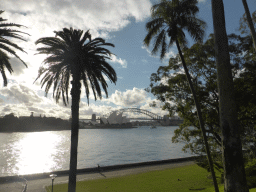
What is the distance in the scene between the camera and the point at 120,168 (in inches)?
1571

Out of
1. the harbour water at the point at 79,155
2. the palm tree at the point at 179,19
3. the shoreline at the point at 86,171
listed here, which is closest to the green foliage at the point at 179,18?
the palm tree at the point at 179,19

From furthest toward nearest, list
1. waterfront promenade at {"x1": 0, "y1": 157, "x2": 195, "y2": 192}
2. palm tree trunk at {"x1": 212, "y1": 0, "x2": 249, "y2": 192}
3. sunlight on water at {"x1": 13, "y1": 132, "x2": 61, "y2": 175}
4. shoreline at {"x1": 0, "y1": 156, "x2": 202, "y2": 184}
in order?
sunlight on water at {"x1": 13, "y1": 132, "x2": 61, "y2": 175}
shoreline at {"x1": 0, "y1": 156, "x2": 202, "y2": 184}
waterfront promenade at {"x1": 0, "y1": 157, "x2": 195, "y2": 192}
palm tree trunk at {"x1": 212, "y1": 0, "x2": 249, "y2": 192}

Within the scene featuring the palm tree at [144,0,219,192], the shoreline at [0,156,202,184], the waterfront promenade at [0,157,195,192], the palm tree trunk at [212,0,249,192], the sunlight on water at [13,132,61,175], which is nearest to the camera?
the palm tree trunk at [212,0,249,192]

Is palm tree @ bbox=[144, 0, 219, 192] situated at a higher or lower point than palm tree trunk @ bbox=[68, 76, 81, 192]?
higher

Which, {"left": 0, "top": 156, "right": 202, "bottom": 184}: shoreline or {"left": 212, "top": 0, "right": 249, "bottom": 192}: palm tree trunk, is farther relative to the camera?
{"left": 0, "top": 156, "right": 202, "bottom": 184}: shoreline

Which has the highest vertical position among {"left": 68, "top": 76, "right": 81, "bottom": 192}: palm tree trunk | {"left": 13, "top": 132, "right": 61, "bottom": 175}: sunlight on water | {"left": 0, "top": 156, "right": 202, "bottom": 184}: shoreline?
{"left": 68, "top": 76, "right": 81, "bottom": 192}: palm tree trunk

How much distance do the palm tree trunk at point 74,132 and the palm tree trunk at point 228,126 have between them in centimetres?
1313

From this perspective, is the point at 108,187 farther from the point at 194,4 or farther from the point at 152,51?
the point at 194,4

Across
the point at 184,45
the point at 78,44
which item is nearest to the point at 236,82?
the point at 184,45

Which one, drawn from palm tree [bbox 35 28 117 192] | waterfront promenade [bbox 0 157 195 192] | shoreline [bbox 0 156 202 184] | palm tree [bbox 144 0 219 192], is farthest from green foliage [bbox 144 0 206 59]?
waterfront promenade [bbox 0 157 195 192]

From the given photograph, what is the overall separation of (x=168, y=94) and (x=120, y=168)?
26.5 metres

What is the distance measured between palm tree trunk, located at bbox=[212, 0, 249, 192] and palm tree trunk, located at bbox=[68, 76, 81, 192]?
13126mm

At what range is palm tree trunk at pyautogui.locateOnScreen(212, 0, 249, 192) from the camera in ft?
22.1

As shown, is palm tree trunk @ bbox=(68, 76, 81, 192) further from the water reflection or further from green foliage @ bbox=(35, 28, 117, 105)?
the water reflection
